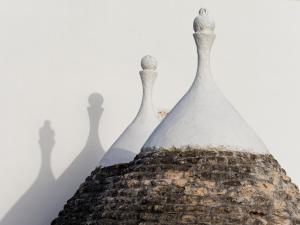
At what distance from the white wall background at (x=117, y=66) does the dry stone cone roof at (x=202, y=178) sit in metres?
4.60

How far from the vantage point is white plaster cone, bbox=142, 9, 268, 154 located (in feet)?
47.3

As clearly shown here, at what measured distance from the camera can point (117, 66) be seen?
20.3 metres

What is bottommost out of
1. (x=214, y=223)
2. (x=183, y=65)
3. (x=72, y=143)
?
(x=214, y=223)

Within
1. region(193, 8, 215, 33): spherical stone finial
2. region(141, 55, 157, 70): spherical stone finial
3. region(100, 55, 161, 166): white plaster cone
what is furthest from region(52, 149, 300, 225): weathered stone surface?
region(141, 55, 157, 70): spherical stone finial

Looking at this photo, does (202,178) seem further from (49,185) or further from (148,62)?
(49,185)

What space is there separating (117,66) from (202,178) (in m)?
6.56

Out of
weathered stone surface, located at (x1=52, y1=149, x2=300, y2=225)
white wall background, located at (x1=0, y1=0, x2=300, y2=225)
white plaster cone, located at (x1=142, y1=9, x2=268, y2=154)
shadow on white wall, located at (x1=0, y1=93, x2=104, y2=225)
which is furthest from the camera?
white wall background, located at (x1=0, y1=0, x2=300, y2=225)

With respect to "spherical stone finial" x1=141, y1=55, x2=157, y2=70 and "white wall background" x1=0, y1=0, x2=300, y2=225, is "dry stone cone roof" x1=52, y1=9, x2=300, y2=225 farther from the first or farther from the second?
"white wall background" x1=0, y1=0, x2=300, y2=225

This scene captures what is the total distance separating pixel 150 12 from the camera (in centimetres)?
2077

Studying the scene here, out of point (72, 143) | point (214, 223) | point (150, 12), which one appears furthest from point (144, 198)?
point (150, 12)

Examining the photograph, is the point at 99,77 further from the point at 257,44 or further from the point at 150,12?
the point at 257,44

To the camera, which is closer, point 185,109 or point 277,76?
point 185,109

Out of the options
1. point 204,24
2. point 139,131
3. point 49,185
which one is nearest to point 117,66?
point 49,185

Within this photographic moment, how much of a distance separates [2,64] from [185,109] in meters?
5.44
